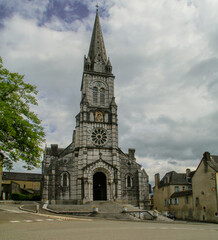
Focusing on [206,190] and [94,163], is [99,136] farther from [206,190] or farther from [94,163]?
[206,190]

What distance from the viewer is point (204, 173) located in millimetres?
36469

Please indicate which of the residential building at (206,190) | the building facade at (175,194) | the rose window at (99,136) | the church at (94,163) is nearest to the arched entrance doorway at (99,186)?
the church at (94,163)

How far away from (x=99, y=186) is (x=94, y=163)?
4.37 meters

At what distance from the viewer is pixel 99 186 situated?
39938 millimetres

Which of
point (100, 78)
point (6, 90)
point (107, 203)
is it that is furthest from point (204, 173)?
point (6, 90)

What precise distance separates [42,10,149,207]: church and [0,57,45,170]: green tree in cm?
1918

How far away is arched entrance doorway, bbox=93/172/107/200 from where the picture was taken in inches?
1558

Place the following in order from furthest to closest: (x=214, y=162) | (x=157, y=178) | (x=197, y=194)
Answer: (x=157, y=178)
(x=197, y=194)
(x=214, y=162)

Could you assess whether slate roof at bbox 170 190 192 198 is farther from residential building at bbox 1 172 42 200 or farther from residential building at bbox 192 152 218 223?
residential building at bbox 1 172 42 200

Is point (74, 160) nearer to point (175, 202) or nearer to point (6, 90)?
point (175, 202)

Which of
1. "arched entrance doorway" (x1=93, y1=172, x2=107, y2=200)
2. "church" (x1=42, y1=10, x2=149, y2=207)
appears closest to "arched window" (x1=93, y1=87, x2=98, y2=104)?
"church" (x1=42, y1=10, x2=149, y2=207)

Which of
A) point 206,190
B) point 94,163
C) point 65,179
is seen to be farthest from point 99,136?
point 206,190

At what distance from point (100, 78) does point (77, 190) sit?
65.3 feet

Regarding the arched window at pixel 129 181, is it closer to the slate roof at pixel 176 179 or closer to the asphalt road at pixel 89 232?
the slate roof at pixel 176 179
